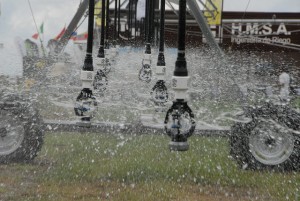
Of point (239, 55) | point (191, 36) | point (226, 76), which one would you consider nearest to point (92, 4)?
point (226, 76)

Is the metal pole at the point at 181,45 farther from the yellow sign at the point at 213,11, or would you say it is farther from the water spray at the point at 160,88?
the yellow sign at the point at 213,11

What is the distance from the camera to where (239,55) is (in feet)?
105

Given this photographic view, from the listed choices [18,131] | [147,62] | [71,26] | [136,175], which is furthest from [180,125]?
[71,26]

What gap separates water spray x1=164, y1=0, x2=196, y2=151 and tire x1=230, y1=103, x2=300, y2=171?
22.5 inches

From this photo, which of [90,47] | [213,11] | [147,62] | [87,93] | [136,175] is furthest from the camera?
[213,11]

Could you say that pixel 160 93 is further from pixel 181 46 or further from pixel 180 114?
pixel 180 114

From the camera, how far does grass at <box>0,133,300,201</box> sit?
5.16m

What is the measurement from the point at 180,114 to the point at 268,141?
3.45 feet

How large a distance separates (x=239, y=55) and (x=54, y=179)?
2743 cm

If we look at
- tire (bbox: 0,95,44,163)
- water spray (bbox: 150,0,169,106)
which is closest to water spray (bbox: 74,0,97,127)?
tire (bbox: 0,95,44,163)

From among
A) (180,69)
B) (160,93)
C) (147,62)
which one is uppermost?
(180,69)

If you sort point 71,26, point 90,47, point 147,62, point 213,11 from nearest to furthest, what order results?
1. point 90,47
2. point 147,62
3. point 71,26
4. point 213,11

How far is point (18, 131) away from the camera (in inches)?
251

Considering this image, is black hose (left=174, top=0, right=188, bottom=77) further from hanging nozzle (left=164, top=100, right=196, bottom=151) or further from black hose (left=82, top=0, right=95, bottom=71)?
black hose (left=82, top=0, right=95, bottom=71)
